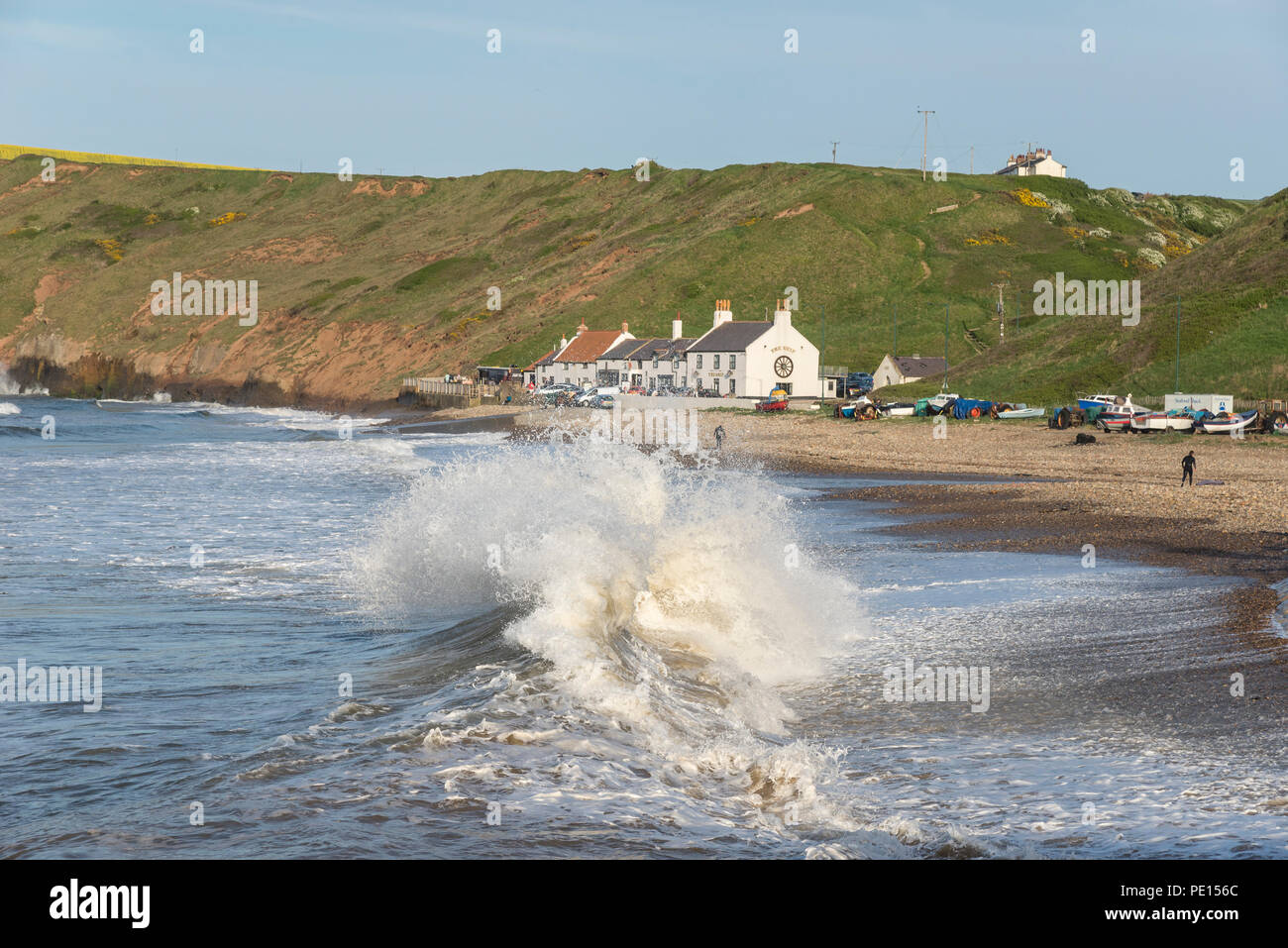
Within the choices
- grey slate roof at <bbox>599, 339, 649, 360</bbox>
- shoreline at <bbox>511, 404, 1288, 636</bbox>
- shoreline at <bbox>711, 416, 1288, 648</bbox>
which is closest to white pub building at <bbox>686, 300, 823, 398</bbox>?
grey slate roof at <bbox>599, 339, 649, 360</bbox>

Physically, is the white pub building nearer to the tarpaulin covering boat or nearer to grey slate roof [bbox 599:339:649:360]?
grey slate roof [bbox 599:339:649:360]

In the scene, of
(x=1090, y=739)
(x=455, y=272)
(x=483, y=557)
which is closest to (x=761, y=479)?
(x=483, y=557)

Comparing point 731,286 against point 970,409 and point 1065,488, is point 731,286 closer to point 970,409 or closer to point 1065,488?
point 970,409

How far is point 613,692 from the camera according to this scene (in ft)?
42.1

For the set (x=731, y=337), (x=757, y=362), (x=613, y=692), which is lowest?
(x=613, y=692)

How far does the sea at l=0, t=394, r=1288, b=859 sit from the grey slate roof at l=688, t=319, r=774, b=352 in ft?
282

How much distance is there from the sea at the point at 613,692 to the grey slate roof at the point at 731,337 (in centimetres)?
8610

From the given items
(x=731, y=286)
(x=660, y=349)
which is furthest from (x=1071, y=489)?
(x=731, y=286)

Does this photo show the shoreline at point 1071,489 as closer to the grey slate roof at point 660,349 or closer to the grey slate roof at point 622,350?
the grey slate roof at point 660,349

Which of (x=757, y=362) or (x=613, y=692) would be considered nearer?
(x=613, y=692)

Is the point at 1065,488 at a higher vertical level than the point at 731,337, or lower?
lower

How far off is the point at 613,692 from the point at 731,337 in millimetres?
103605

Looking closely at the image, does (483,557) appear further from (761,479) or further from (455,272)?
(455,272)
